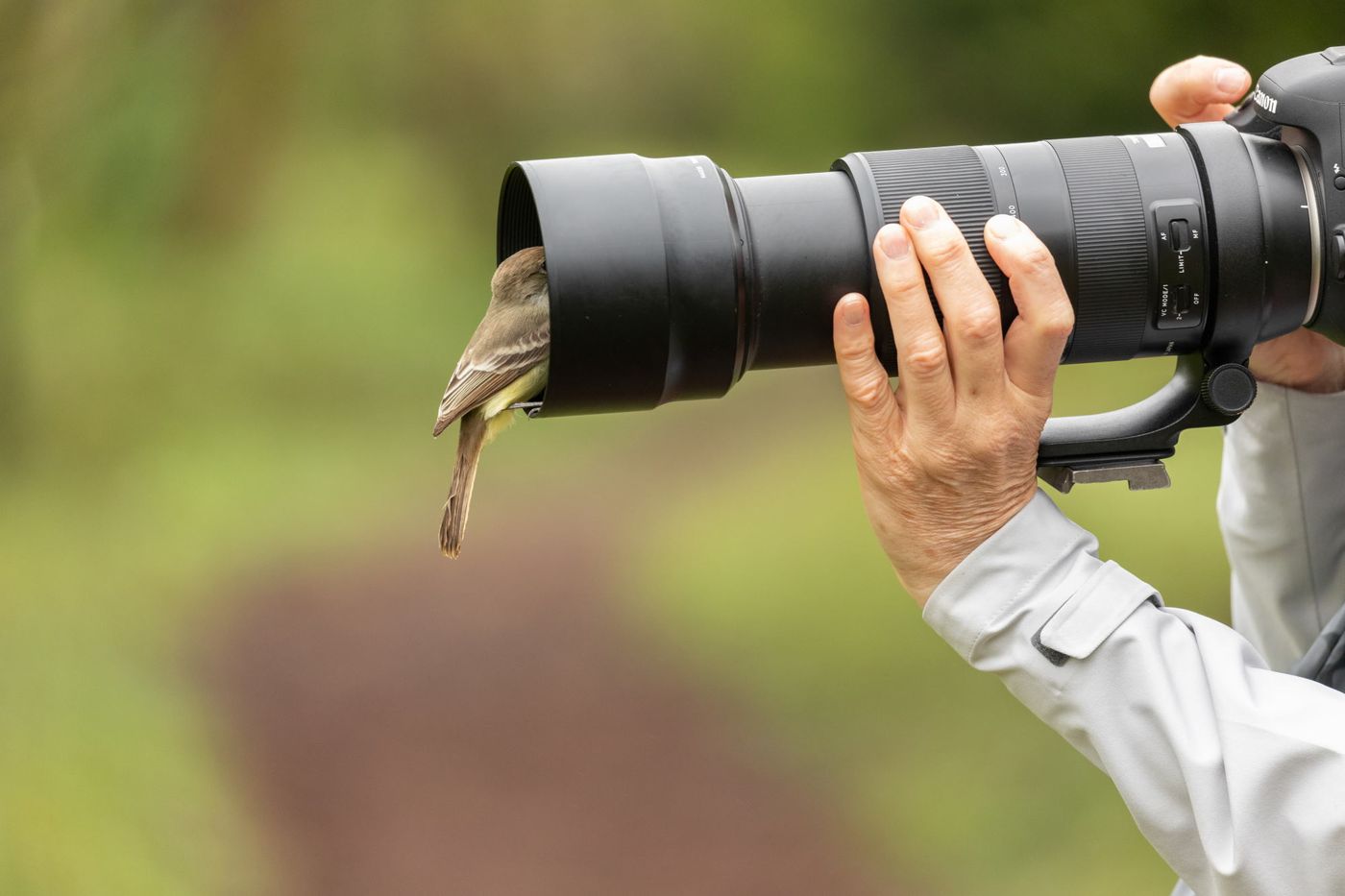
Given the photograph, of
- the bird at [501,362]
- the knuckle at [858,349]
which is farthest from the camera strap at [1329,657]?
the bird at [501,362]

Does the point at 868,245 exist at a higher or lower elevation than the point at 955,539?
higher

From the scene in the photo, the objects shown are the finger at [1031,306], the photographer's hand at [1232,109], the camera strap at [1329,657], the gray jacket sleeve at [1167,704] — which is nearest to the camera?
the gray jacket sleeve at [1167,704]

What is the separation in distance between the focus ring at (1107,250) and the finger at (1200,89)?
33cm

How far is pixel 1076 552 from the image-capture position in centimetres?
90

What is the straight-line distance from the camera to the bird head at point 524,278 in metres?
0.96

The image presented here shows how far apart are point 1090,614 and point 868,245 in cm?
28

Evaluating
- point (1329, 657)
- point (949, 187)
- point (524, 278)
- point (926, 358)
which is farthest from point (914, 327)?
point (1329, 657)

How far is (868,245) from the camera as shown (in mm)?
936

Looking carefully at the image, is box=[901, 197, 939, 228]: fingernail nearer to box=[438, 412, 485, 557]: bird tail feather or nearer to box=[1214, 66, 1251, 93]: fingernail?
box=[438, 412, 485, 557]: bird tail feather

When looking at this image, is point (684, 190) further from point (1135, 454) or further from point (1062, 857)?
point (1062, 857)

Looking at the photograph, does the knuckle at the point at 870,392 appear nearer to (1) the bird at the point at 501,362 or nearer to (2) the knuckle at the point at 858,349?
(2) the knuckle at the point at 858,349

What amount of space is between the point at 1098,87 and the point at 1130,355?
5.18ft

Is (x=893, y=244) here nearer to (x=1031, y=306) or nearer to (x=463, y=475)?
(x=1031, y=306)

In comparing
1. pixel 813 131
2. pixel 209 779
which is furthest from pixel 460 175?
pixel 209 779
